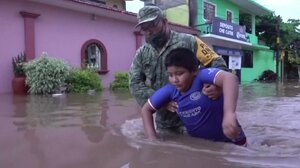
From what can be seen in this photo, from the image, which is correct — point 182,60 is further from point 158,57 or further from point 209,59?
point 158,57

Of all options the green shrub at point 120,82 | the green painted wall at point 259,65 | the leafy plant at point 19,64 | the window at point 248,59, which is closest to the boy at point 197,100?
the leafy plant at point 19,64

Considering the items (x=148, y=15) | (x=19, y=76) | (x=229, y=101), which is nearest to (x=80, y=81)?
(x=19, y=76)

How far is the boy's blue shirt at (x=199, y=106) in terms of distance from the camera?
122 inches

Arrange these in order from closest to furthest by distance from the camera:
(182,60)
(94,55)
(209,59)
Result: (182,60) → (209,59) → (94,55)

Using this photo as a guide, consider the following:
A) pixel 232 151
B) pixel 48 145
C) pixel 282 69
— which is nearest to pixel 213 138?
pixel 232 151

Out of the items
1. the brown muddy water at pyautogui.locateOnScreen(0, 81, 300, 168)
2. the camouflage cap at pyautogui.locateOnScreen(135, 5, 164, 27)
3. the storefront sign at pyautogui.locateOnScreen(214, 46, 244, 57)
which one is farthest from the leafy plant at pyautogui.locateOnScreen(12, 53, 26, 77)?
the storefront sign at pyautogui.locateOnScreen(214, 46, 244, 57)

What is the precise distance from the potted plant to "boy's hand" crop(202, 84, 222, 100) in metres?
8.92

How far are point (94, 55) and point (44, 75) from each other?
528 cm

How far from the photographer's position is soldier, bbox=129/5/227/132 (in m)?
3.45

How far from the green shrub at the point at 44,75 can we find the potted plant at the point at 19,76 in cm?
30

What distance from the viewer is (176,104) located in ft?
10.9

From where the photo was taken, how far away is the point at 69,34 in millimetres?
13695

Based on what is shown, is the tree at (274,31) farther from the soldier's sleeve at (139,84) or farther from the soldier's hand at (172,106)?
the soldier's hand at (172,106)

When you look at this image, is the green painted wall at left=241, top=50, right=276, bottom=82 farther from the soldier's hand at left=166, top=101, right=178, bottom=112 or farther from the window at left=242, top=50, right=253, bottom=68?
the soldier's hand at left=166, top=101, right=178, bottom=112
